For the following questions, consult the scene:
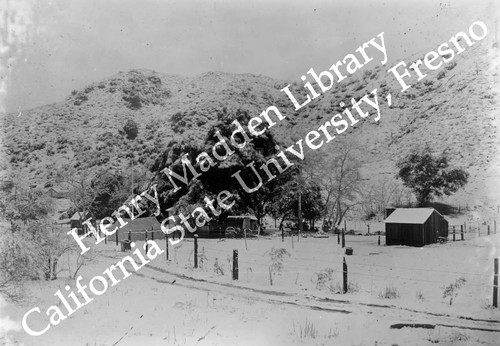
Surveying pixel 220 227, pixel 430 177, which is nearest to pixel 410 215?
pixel 430 177

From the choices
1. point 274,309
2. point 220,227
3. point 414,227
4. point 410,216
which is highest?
point 274,309

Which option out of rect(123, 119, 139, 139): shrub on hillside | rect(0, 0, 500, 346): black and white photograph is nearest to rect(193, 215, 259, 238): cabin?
rect(0, 0, 500, 346): black and white photograph

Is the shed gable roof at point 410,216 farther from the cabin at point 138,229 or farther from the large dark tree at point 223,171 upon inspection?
the cabin at point 138,229

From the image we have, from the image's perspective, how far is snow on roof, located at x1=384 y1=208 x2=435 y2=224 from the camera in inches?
1103

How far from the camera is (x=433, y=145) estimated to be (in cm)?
5516

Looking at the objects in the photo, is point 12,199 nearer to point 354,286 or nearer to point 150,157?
point 354,286

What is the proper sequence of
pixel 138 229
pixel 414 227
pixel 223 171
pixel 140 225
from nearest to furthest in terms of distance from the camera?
1. pixel 414 227
2. pixel 138 229
3. pixel 140 225
4. pixel 223 171

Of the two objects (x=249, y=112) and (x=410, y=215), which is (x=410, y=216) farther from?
(x=249, y=112)

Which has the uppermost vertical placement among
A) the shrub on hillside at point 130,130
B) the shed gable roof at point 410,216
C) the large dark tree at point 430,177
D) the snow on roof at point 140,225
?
the shrub on hillside at point 130,130

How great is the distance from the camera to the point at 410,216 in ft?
94.2

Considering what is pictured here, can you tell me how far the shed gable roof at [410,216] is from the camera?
2802cm

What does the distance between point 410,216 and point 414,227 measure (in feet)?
3.35

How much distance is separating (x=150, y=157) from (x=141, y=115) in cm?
2024

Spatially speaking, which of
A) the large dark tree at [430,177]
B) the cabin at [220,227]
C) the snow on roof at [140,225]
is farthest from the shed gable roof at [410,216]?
the snow on roof at [140,225]
